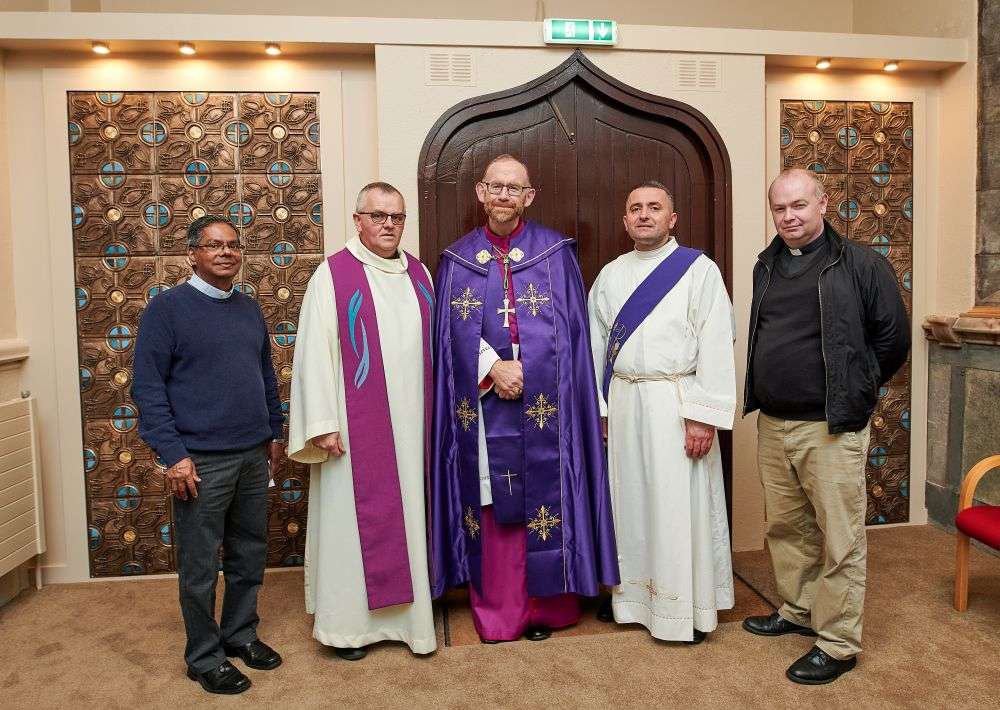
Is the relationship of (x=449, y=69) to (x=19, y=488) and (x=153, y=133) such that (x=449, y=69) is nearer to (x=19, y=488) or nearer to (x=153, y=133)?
(x=153, y=133)

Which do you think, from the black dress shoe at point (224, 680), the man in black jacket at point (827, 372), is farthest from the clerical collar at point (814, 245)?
the black dress shoe at point (224, 680)

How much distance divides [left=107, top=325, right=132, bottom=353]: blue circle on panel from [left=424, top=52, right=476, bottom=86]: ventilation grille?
6.65 ft

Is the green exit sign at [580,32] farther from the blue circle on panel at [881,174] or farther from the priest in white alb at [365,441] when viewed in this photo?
the blue circle on panel at [881,174]

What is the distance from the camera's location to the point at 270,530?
386 centimetres

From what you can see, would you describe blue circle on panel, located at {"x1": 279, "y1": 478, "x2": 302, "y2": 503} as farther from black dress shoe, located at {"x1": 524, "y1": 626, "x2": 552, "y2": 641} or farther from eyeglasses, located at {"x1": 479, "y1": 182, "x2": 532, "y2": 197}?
eyeglasses, located at {"x1": 479, "y1": 182, "x2": 532, "y2": 197}

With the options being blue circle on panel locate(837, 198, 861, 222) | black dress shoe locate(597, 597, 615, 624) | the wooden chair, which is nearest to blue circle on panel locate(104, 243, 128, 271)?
black dress shoe locate(597, 597, 615, 624)

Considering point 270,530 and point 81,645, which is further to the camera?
point 270,530

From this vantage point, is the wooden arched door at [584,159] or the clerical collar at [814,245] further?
the wooden arched door at [584,159]

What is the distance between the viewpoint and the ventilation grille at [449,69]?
3639 millimetres

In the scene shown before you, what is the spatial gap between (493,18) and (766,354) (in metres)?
2.80

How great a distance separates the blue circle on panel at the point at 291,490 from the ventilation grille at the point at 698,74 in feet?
9.69

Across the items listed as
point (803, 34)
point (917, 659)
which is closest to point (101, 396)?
point (917, 659)

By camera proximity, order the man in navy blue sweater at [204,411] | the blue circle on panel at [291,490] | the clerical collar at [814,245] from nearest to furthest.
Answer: the man in navy blue sweater at [204,411]
the clerical collar at [814,245]
the blue circle on panel at [291,490]

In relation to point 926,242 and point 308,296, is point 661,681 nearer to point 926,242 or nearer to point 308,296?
point 308,296
